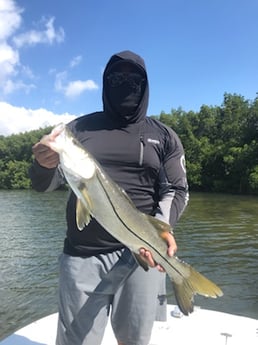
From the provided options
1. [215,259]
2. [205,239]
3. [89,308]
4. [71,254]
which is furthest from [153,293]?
[205,239]

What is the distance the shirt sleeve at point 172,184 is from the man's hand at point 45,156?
33.3 inches

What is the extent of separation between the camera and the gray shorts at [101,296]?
2.97 metres

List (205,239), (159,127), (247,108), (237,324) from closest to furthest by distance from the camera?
(159,127)
(237,324)
(205,239)
(247,108)

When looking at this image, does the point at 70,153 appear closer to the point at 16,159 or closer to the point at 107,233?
the point at 107,233

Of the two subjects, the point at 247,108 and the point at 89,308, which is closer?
the point at 89,308

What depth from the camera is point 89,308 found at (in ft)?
9.82

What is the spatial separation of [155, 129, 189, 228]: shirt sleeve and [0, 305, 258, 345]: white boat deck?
196cm

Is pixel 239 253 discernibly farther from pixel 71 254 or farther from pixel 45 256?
pixel 71 254

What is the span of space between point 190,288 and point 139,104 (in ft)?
4.57

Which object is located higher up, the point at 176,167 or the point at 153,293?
the point at 176,167

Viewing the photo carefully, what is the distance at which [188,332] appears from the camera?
4.62 meters

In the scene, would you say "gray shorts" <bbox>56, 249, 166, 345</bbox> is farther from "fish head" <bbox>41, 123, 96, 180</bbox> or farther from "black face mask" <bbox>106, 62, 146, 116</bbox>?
"black face mask" <bbox>106, 62, 146, 116</bbox>

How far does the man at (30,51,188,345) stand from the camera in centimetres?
298

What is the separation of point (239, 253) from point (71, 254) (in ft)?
44.8
